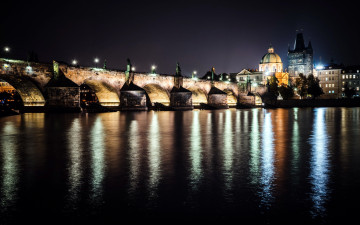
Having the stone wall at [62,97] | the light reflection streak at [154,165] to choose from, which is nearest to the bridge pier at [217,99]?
the stone wall at [62,97]

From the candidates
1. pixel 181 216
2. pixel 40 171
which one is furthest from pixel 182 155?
pixel 181 216

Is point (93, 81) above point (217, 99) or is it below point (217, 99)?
above

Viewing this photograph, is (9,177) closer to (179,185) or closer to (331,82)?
(179,185)

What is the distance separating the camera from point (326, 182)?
6.38 metres

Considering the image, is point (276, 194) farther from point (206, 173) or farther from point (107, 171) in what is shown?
point (107, 171)

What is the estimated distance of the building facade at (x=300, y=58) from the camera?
463ft

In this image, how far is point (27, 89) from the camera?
3906cm

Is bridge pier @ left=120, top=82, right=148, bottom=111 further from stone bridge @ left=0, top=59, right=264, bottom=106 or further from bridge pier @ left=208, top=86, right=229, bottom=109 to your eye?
bridge pier @ left=208, top=86, right=229, bottom=109

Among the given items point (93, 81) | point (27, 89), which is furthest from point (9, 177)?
point (93, 81)

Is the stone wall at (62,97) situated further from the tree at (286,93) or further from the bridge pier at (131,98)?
the tree at (286,93)

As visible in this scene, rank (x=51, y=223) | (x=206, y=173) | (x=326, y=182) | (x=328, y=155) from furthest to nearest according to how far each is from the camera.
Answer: (x=328, y=155) → (x=206, y=173) → (x=326, y=182) → (x=51, y=223)

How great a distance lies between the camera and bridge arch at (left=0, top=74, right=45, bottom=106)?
121ft

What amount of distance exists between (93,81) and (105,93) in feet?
16.4

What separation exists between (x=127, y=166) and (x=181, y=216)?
3473 mm
